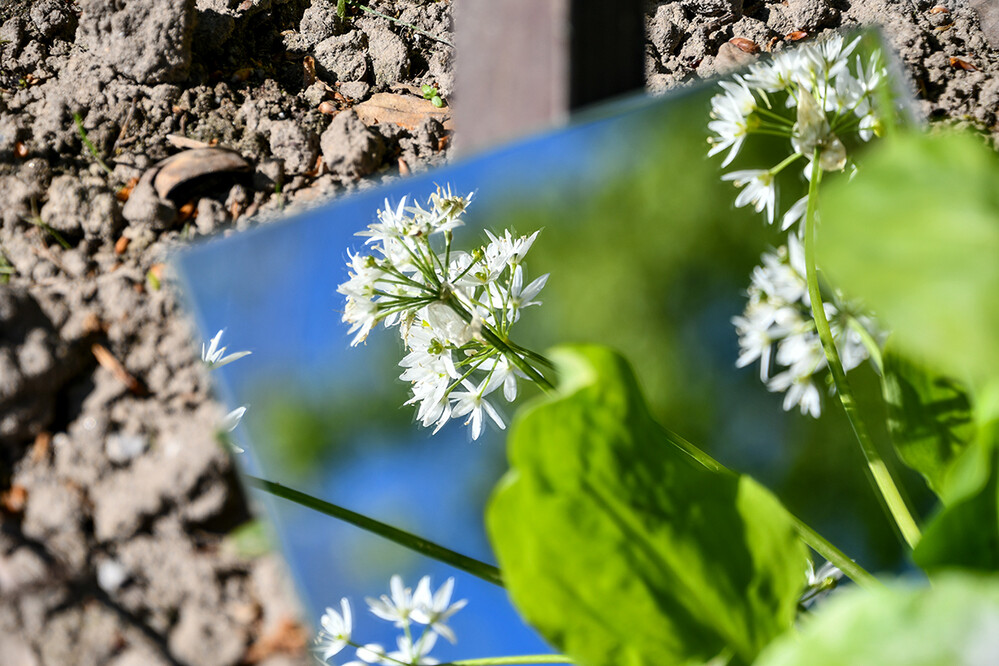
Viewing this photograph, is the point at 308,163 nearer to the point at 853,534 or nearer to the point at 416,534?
the point at 416,534

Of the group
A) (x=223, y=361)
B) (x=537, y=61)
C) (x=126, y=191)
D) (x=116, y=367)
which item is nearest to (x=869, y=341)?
(x=537, y=61)

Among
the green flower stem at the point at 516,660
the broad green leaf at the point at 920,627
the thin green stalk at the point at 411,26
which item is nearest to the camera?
the broad green leaf at the point at 920,627

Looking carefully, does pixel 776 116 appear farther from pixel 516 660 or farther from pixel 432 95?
pixel 432 95

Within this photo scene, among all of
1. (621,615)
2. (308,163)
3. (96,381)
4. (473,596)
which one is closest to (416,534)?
(473,596)

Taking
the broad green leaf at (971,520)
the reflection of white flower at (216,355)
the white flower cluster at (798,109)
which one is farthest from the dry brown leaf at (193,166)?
the broad green leaf at (971,520)

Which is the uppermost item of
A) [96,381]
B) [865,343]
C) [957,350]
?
[957,350]

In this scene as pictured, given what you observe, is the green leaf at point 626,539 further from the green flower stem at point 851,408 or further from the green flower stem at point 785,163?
the green flower stem at point 785,163

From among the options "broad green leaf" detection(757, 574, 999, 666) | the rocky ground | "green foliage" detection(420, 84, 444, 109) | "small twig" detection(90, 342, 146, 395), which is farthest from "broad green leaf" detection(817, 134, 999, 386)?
"green foliage" detection(420, 84, 444, 109)

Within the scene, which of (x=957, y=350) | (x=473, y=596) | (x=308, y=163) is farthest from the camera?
(x=308, y=163)
